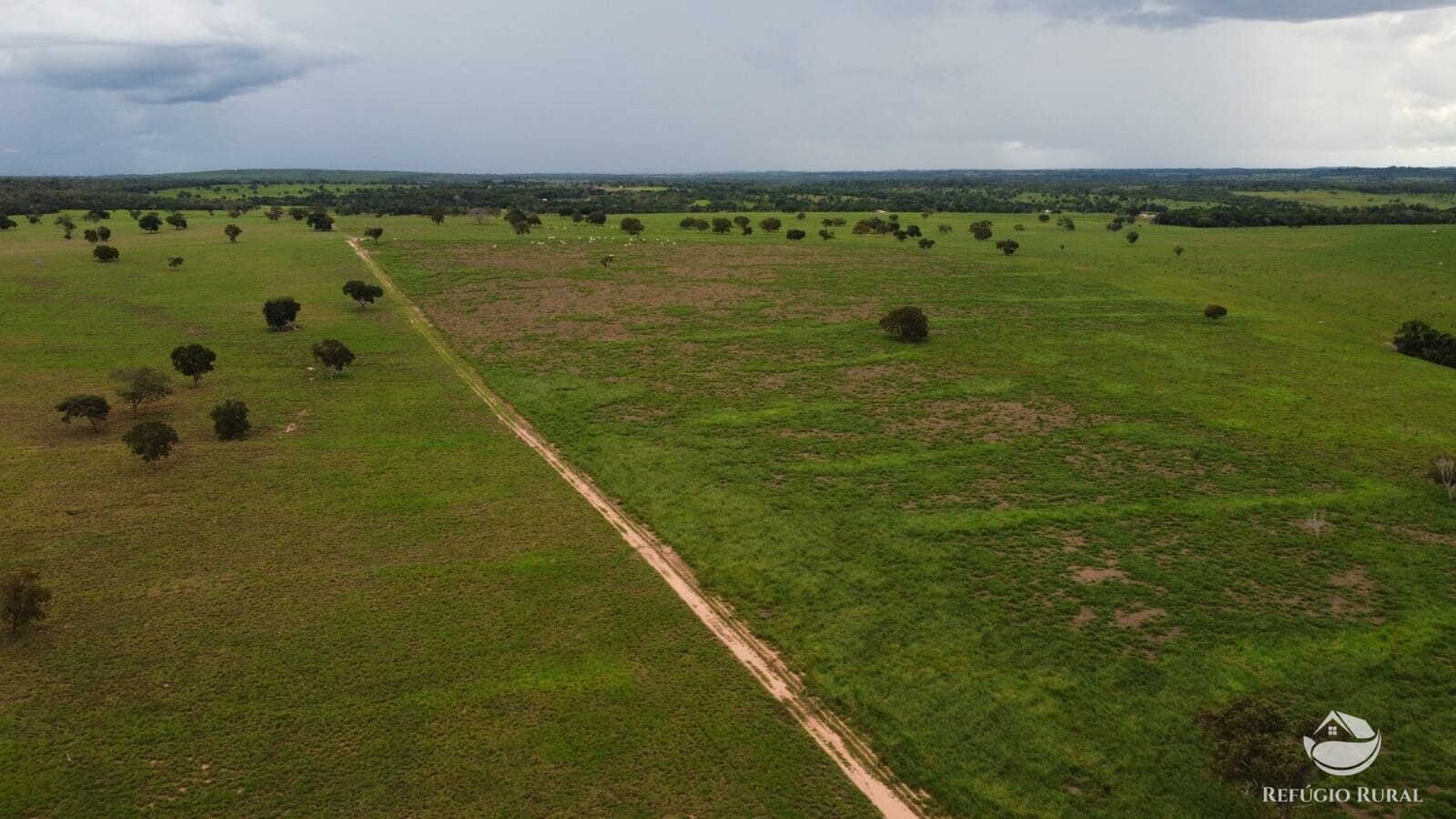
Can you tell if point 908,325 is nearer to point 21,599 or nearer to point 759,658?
point 759,658

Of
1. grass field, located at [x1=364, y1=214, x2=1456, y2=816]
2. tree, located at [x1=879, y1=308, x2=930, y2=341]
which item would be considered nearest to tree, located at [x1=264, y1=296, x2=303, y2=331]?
grass field, located at [x1=364, y1=214, x2=1456, y2=816]


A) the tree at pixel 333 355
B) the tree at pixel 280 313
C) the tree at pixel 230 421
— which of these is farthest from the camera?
the tree at pixel 280 313

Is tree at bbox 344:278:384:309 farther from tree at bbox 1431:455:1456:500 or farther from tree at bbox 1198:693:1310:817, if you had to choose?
tree at bbox 1431:455:1456:500

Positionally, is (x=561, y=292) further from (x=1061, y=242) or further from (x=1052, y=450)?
(x=1061, y=242)

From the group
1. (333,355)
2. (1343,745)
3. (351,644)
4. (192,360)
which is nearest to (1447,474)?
(1343,745)

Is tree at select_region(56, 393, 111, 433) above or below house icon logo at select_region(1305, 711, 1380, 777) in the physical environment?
above

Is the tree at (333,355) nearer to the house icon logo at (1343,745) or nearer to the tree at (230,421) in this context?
the tree at (230,421)

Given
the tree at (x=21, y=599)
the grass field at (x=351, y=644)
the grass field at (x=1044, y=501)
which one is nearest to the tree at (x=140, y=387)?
the grass field at (x=351, y=644)
